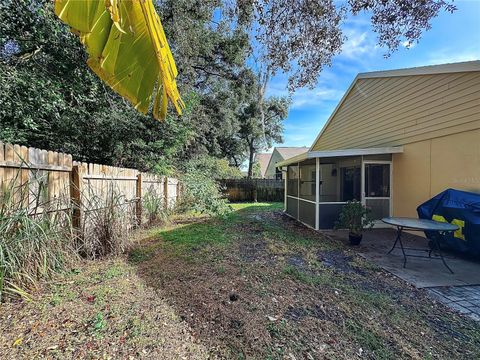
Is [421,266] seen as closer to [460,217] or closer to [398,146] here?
[460,217]

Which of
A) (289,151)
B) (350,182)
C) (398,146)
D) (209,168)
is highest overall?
(289,151)

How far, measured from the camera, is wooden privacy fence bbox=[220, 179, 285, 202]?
19516 mm

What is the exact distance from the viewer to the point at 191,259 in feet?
16.0

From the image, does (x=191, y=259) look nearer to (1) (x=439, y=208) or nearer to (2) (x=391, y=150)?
(1) (x=439, y=208)

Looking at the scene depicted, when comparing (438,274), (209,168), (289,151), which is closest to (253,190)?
(209,168)

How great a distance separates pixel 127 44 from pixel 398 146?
28.4 feet

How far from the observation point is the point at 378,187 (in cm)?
859

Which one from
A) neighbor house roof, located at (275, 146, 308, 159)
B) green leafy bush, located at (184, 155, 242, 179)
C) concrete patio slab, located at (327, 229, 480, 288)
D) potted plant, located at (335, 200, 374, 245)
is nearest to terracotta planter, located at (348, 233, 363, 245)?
potted plant, located at (335, 200, 374, 245)

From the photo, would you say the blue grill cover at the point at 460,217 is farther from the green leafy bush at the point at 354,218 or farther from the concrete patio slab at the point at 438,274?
the green leafy bush at the point at 354,218

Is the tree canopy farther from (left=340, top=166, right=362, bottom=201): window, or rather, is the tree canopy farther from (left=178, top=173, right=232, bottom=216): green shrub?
(left=340, top=166, right=362, bottom=201): window

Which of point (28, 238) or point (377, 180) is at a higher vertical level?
point (377, 180)

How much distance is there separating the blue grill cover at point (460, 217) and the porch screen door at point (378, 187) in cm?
245

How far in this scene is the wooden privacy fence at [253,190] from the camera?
19.5m

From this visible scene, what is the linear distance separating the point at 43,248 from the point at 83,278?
2.51ft
